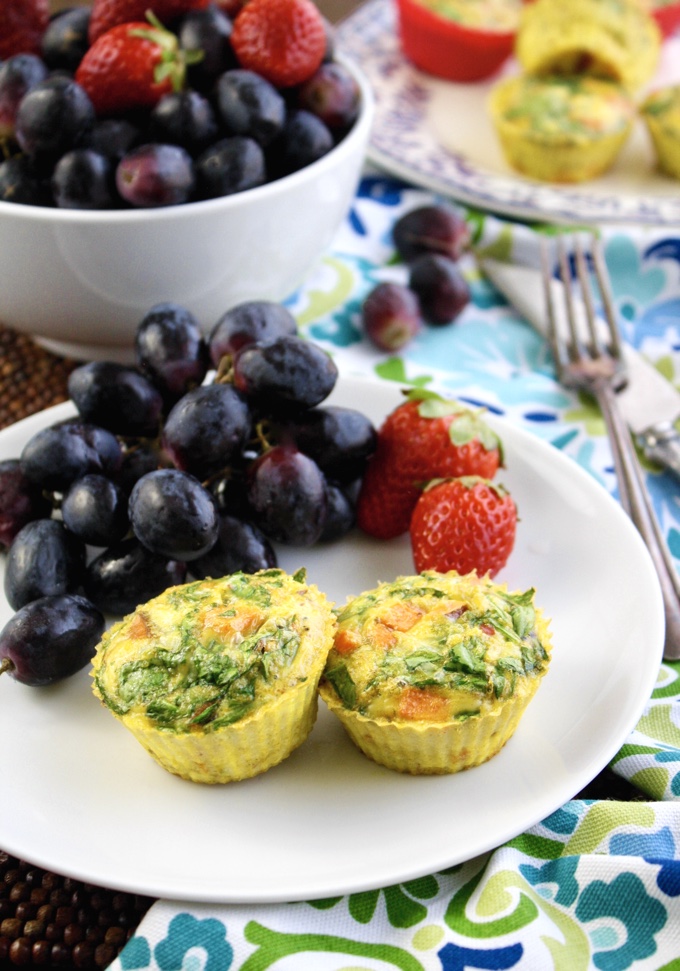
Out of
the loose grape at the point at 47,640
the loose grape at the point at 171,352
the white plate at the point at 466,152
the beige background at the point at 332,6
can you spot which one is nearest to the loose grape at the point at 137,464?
the loose grape at the point at 171,352

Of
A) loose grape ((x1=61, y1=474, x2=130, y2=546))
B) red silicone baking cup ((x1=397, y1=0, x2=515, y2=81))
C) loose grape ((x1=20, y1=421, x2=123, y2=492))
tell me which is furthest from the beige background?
loose grape ((x1=61, y1=474, x2=130, y2=546))

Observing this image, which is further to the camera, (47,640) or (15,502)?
(15,502)

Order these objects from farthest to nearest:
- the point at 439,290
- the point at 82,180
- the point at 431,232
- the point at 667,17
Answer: the point at 667,17
the point at 431,232
the point at 439,290
the point at 82,180

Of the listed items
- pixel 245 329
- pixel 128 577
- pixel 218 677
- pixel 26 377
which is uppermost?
pixel 245 329

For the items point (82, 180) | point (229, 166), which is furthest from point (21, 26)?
point (229, 166)

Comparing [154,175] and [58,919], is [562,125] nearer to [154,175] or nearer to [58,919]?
[154,175]

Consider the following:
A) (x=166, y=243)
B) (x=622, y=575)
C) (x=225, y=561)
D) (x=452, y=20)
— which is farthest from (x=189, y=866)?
(x=452, y=20)

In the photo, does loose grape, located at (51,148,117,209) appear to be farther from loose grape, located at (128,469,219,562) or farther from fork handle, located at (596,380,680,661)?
fork handle, located at (596,380,680,661)
